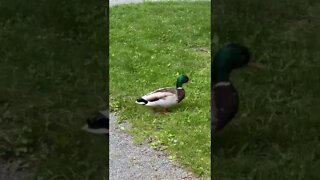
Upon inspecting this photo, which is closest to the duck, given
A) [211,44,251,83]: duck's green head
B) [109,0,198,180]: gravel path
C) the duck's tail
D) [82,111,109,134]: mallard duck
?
[211,44,251,83]: duck's green head

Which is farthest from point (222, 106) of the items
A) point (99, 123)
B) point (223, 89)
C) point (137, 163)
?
point (137, 163)

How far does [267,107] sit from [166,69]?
1.56 m

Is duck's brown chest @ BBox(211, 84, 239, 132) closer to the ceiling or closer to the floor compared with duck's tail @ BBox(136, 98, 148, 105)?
closer to the ceiling

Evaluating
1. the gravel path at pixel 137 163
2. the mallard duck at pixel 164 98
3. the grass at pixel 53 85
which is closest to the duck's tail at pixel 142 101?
the mallard duck at pixel 164 98

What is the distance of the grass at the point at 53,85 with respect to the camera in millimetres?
1693

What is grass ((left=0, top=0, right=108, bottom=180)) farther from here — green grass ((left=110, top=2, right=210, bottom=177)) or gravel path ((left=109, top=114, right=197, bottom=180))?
green grass ((left=110, top=2, right=210, bottom=177))

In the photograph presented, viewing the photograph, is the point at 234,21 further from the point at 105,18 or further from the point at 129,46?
the point at 129,46

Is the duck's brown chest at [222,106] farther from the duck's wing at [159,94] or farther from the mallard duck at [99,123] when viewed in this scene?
the duck's wing at [159,94]

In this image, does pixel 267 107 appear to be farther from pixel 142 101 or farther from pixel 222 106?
pixel 142 101

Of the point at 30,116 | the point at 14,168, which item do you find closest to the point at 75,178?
the point at 14,168

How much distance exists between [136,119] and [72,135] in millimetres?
1055

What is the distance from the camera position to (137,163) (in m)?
2.49

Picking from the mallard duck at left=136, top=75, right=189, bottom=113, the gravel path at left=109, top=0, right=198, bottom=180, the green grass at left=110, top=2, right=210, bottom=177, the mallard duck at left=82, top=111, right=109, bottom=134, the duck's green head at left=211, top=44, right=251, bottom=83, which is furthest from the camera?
the green grass at left=110, top=2, right=210, bottom=177

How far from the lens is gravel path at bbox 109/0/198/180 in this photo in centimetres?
236
